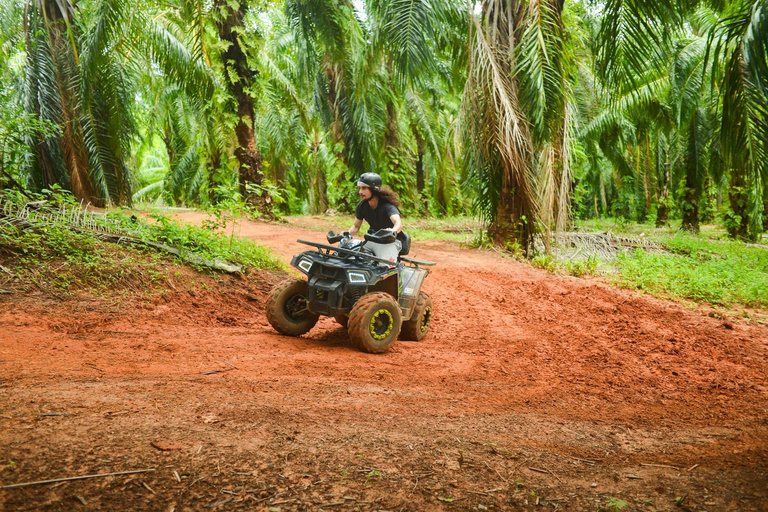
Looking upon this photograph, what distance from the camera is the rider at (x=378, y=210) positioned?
590 cm

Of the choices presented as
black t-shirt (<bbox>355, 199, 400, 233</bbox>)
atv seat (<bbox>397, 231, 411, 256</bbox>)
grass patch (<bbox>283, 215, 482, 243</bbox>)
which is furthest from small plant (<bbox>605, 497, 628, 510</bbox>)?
grass patch (<bbox>283, 215, 482, 243</bbox>)

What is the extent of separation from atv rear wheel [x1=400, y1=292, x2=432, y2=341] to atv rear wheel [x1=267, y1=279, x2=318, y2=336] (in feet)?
3.79

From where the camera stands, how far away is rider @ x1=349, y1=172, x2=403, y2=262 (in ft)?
19.4

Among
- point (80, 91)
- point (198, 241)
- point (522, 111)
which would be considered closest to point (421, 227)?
point (522, 111)

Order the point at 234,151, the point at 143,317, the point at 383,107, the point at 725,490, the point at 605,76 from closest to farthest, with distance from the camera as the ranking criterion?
1. the point at 725,490
2. the point at 143,317
3. the point at 605,76
4. the point at 234,151
5. the point at 383,107

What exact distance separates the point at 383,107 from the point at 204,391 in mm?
16701

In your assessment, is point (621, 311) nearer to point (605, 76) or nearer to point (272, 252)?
point (605, 76)

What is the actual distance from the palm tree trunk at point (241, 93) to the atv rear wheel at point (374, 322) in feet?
32.3

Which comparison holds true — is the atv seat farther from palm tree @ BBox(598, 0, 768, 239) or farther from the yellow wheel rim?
palm tree @ BBox(598, 0, 768, 239)

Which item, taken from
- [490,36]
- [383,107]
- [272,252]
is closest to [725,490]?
[272,252]

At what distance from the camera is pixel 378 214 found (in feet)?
20.3

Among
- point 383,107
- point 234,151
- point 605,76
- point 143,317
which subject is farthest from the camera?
point 383,107

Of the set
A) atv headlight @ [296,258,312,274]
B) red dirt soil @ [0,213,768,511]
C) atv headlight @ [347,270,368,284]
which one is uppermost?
atv headlight @ [296,258,312,274]

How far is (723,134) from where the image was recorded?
16.0 ft
